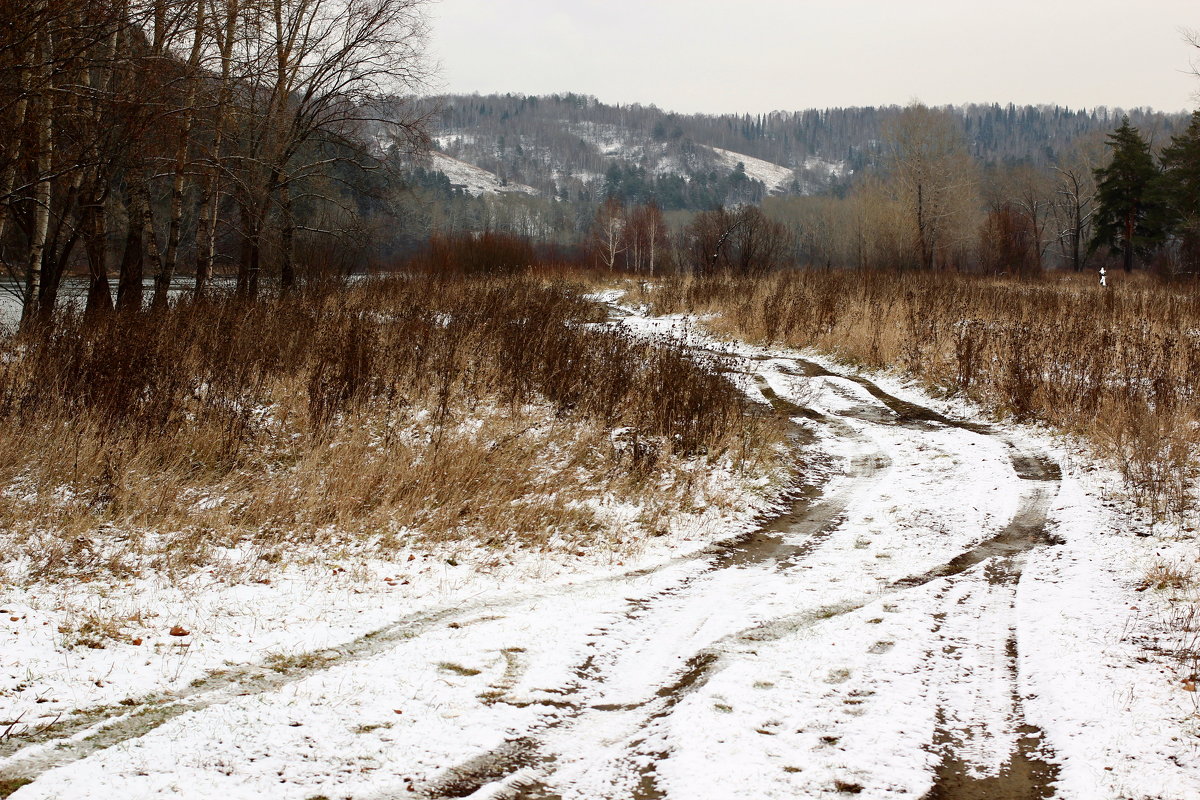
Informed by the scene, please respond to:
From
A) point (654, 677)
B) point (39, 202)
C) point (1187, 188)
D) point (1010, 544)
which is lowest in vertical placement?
point (654, 677)

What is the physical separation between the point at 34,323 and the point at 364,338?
13.6 feet

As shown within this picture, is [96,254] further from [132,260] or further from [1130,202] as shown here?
[1130,202]

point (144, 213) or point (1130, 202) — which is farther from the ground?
point (1130, 202)

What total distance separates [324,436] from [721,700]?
4561mm

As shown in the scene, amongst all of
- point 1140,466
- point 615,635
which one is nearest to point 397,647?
point 615,635

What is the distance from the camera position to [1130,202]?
1735 inches

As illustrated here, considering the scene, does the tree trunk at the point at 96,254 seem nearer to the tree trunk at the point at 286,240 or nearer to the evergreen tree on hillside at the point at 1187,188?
the tree trunk at the point at 286,240

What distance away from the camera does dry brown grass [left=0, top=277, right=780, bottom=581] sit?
4.92m

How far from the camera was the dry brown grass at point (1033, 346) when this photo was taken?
6.80 meters

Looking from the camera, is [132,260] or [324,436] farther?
[132,260]

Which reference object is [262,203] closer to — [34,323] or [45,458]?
[34,323]

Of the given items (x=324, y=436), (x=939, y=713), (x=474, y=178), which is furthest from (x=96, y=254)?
(x=474, y=178)

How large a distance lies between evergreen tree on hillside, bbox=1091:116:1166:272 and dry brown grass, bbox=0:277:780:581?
1758 inches

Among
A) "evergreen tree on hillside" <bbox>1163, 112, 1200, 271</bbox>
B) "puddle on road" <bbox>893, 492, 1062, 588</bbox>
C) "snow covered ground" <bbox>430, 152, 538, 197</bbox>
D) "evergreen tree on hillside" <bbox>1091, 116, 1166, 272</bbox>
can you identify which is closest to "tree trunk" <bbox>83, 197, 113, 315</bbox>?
"puddle on road" <bbox>893, 492, 1062, 588</bbox>
